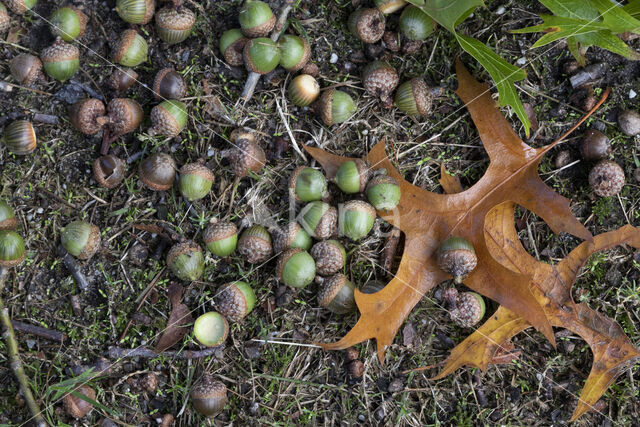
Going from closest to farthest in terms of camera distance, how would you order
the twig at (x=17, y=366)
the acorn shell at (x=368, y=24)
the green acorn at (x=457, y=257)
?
1. the green acorn at (x=457, y=257)
2. the twig at (x=17, y=366)
3. the acorn shell at (x=368, y=24)

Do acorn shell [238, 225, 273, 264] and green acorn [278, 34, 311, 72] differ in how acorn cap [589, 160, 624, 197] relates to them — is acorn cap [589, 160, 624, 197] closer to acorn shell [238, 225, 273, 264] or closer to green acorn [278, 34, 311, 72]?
green acorn [278, 34, 311, 72]

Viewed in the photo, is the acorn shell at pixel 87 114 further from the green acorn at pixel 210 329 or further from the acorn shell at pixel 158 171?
the green acorn at pixel 210 329

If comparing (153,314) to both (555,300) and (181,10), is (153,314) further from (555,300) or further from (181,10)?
(555,300)

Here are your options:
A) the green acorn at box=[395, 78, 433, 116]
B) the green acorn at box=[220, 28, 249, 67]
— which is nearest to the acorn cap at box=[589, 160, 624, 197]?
the green acorn at box=[395, 78, 433, 116]

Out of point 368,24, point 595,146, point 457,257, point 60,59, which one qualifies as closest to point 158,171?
point 60,59

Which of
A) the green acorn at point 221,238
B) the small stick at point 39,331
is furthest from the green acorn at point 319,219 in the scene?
the small stick at point 39,331

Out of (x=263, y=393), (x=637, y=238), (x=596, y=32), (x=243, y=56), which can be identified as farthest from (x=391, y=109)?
(x=263, y=393)

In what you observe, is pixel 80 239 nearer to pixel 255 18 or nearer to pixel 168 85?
pixel 168 85
